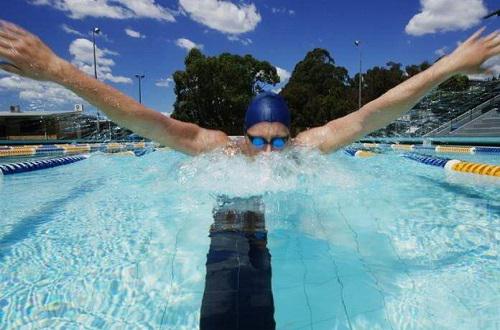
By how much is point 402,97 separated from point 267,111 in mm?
1130

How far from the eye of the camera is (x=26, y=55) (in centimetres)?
194

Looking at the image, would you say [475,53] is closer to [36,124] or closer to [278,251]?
[278,251]

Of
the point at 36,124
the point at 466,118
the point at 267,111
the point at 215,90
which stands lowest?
the point at 267,111

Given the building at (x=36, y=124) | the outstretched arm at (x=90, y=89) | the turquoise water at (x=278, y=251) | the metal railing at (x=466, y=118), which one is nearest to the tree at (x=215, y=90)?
the building at (x=36, y=124)

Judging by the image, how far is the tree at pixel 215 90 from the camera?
35.4m

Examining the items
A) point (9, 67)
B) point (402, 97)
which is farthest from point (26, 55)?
point (402, 97)

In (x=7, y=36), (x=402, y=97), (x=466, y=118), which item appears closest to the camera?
(x=7, y=36)

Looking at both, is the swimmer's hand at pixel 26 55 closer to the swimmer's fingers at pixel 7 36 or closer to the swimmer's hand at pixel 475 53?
the swimmer's fingers at pixel 7 36

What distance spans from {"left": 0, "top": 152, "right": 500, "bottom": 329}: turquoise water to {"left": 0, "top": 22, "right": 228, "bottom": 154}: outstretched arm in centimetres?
53

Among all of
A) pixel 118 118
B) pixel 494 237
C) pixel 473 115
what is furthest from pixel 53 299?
pixel 473 115

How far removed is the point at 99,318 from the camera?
200 cm

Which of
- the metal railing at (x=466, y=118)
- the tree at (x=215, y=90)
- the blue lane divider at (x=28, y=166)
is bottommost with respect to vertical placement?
the blue lane divider at (x=28, y=166)

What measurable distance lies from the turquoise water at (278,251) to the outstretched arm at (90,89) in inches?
20.8

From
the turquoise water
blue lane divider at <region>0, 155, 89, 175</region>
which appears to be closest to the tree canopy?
blue lane divider at <region>0, 155, 89, 175</region>
